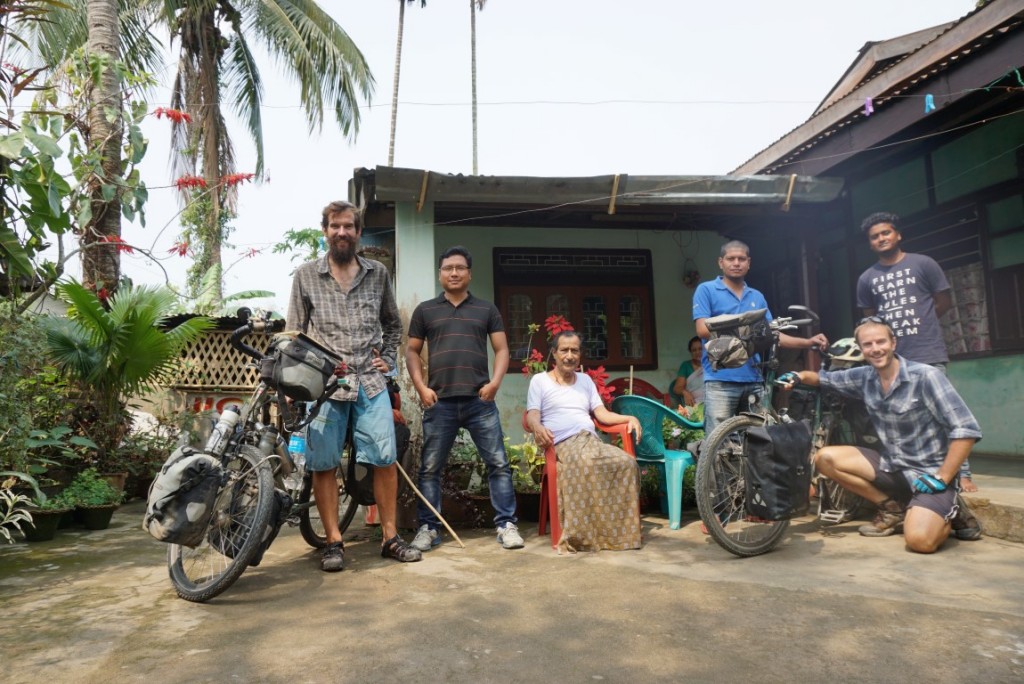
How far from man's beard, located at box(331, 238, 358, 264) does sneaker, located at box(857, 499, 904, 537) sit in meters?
3.34

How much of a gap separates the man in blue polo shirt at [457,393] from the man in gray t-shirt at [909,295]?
Answer: 2492 mm

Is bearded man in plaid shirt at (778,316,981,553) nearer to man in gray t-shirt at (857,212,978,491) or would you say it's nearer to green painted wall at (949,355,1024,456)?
man in gray t-shirt at (857,212,978,491)

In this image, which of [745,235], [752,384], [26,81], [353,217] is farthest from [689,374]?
[26,81]

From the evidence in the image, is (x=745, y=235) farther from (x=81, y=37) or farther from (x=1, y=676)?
(x=81, y=37)

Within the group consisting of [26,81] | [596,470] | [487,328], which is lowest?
[596,470]

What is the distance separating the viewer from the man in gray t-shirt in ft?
14.5

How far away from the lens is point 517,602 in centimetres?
304

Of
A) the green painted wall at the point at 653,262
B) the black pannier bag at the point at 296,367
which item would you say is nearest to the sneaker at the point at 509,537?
the black pannier bag at the point at 296,367

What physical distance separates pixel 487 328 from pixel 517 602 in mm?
1886

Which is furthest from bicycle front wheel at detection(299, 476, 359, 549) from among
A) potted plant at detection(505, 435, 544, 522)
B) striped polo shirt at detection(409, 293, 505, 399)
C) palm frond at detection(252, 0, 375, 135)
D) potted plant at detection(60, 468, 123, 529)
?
palm frond at detection(252, 0, 375, 135)

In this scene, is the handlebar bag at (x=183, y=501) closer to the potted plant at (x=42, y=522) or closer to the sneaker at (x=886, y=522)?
the potted plant at (x=42, y=522)

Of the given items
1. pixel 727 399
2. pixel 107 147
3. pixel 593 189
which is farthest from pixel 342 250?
pixel 107 147

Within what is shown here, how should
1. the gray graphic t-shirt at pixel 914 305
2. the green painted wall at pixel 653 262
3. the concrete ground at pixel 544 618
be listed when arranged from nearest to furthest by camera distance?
the concrete ground at pixel 544 618 < the gray graphic t-shirt at pixel 914 305 < the green painted wall at pixel 653 262

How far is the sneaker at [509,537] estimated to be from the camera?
163 inches
